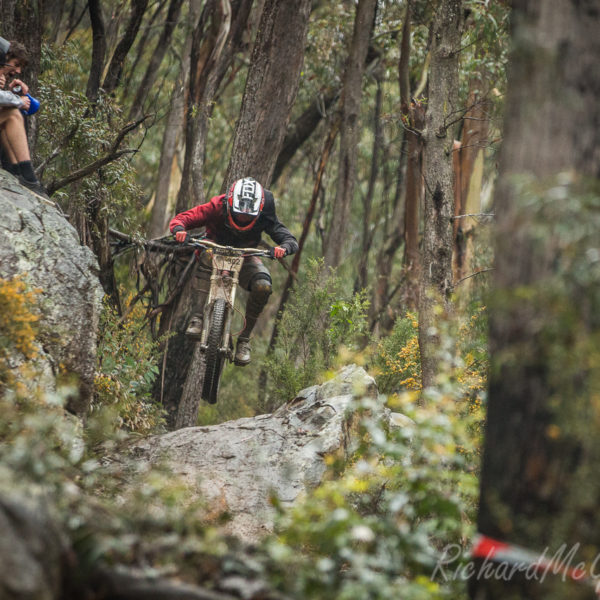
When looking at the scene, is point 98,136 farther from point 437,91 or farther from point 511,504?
point 511,504

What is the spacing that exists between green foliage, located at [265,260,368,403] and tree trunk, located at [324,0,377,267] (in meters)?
3.77

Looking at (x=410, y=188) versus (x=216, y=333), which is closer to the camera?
(x=216, y=333)

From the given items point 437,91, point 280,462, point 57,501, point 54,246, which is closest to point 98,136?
point 54,246

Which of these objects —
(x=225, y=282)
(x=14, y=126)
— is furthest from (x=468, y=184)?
(x=14, y=126)

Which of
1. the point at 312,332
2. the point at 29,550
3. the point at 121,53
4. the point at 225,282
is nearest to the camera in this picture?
the point at 29,550

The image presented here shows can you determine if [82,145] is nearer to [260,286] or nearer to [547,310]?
[260,286]

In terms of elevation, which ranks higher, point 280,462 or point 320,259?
point 320,259

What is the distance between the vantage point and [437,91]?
812cm

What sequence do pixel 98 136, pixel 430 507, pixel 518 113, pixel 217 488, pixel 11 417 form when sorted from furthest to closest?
pixel 98 136 → pixel 217 488 → pixel 11 417 → pixel 430 507 → pixel 518 113

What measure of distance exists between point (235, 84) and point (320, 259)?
11959 millimetres

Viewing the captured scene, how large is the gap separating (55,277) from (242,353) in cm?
272

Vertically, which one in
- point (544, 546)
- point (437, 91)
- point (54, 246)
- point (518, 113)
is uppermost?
point (437, 91)

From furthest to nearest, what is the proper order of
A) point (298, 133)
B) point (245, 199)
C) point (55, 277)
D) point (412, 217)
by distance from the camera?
point (298, 133), point (412, 217), point (245, 199), point (55, 277)

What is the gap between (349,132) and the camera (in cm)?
1480
